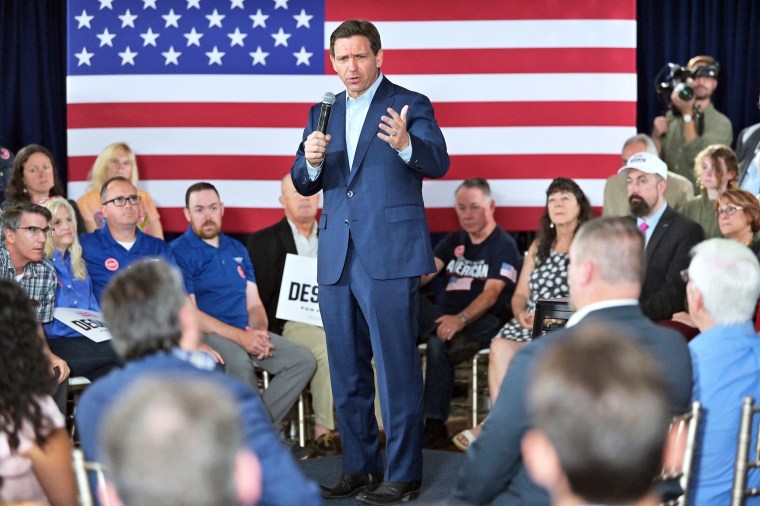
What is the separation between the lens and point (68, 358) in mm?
4680

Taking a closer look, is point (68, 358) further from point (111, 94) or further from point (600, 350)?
point (600, 350)

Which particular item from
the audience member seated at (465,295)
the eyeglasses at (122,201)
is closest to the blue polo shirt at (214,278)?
the eyeglasses at (122,201)

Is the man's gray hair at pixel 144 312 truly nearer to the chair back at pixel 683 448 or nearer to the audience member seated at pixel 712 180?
the chair back at pixel 683 448

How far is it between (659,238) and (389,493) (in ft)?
6.19

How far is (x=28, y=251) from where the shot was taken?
4.58m

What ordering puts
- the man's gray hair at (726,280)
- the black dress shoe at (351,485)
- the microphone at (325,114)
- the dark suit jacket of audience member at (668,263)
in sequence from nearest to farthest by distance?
the man's gray hair at (726,280) < the microphone at (325,114) < the black dress shoe at (351,485) < the dark suit jacket of audience member at (668,263)

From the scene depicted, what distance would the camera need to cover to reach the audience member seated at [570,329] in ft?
7.02

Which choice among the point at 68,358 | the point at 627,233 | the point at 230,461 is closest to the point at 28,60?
the point at 68,358

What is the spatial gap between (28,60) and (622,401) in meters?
6.11

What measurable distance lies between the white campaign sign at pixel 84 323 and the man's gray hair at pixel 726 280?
2.79 metres

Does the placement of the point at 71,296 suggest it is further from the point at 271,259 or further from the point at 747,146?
the point at 747,146

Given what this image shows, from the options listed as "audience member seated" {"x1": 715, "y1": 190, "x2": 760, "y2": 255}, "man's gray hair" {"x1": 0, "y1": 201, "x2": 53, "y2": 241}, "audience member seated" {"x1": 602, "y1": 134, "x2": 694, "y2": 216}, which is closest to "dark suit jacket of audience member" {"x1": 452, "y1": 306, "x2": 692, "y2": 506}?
"audience member seated" {"x1": 715, "y1": 190, "x2": 760, "y2": 255}

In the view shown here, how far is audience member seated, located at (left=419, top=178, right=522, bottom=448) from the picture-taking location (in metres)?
5.55

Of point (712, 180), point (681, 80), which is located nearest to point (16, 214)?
point (712, 180)
